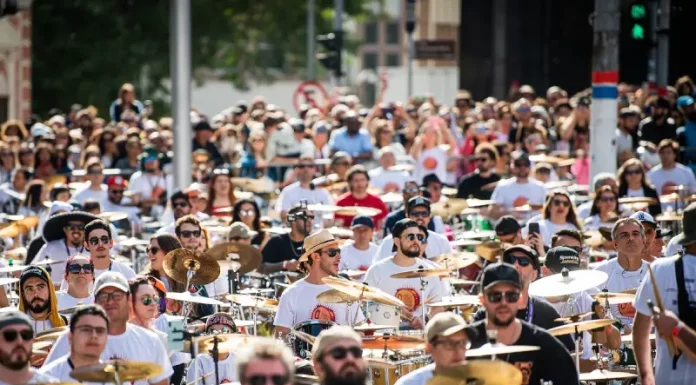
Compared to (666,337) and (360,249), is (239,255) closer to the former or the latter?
(360,249)

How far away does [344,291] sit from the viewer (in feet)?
42.5

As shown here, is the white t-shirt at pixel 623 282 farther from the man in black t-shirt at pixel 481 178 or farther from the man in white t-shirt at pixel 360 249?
the man in black t-shirt at pixel 481 178

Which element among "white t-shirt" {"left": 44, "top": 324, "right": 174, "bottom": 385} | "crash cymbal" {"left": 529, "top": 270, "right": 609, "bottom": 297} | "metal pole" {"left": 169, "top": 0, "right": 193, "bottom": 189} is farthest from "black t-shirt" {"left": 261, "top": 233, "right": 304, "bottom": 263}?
"white t-shirt" {"left": 44, "top": 324, "right": 174, "bottom": 385}

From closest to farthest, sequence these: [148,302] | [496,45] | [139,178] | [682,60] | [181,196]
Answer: [148,302]
[181,196]
[139,178]
[682,60]
[496,45]

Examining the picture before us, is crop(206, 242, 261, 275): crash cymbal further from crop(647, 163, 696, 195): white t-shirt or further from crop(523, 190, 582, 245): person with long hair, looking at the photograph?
crop(647, 163, 696, 195): white t-shirt

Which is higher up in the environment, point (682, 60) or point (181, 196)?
point (682, 60)

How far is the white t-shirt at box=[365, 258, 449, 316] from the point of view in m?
15.2

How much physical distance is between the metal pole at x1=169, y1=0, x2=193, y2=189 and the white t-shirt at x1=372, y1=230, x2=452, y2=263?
4550 mm

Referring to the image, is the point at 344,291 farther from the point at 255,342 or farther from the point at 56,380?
the point at 255,342

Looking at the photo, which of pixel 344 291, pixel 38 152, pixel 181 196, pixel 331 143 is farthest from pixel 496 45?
pixel 344 291

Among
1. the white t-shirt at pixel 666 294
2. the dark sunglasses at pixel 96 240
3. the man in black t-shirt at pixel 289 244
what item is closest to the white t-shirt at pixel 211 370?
the dark sunglasses at pixel 96 240

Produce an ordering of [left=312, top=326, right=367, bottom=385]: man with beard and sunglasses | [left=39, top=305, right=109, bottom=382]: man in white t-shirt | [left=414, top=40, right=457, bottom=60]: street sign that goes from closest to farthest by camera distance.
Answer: [left=312, top=326, right=367, bottom=385]: man with beard and sunglasses → [left=39, top=305, right=109, bottom=382]: man in white t-shirt → [left=414, top=40, right=457, bottom=60]: street sign

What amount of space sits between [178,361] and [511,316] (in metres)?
4.08

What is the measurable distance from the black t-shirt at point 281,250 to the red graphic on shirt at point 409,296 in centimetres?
348
